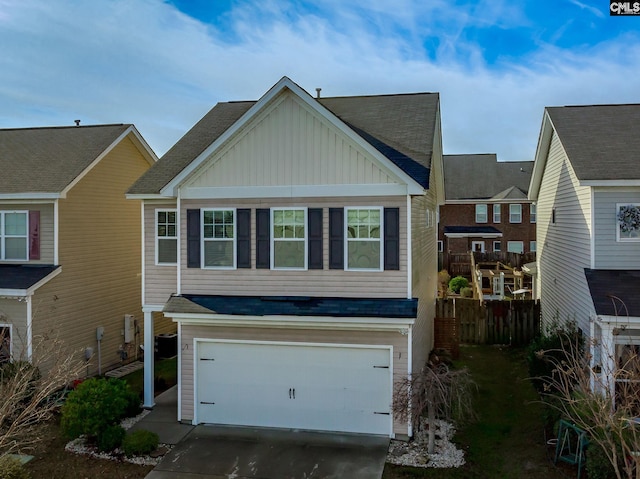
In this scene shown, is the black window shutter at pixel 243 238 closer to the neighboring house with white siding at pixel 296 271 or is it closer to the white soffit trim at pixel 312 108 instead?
the neighboring house with white siding at pixel 296 271

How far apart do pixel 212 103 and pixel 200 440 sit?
441 inches

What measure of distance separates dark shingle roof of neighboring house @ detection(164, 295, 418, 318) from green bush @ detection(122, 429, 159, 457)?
2.79 metres

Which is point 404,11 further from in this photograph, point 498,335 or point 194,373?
point 498,335

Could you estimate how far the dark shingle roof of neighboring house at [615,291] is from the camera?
11.3 metres

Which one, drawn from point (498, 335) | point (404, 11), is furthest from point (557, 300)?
point (404, 11)

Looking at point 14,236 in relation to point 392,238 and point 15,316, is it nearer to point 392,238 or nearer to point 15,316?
point 15,316

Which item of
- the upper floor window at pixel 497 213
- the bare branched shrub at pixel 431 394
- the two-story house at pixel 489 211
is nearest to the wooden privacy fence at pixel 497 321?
the bare branched shrub at pixel 431 394

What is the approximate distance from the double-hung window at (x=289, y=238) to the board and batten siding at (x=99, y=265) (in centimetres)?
735

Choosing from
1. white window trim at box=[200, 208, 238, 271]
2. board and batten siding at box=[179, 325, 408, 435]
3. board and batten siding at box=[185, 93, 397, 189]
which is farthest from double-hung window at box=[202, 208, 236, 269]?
board and batten siding at box=[179, 325, 408, 435]

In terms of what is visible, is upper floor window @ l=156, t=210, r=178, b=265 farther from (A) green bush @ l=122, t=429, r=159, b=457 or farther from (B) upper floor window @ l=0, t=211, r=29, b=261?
(B) upper floor window @ l=0, t=211, r=29, b=261

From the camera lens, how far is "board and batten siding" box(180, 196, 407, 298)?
11.9m

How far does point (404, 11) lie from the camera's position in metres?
13.5

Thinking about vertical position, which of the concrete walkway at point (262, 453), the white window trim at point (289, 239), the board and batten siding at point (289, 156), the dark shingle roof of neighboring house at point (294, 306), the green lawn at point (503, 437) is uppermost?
the board and batten siding at point (289, 156)

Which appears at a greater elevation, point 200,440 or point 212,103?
point 212,103
